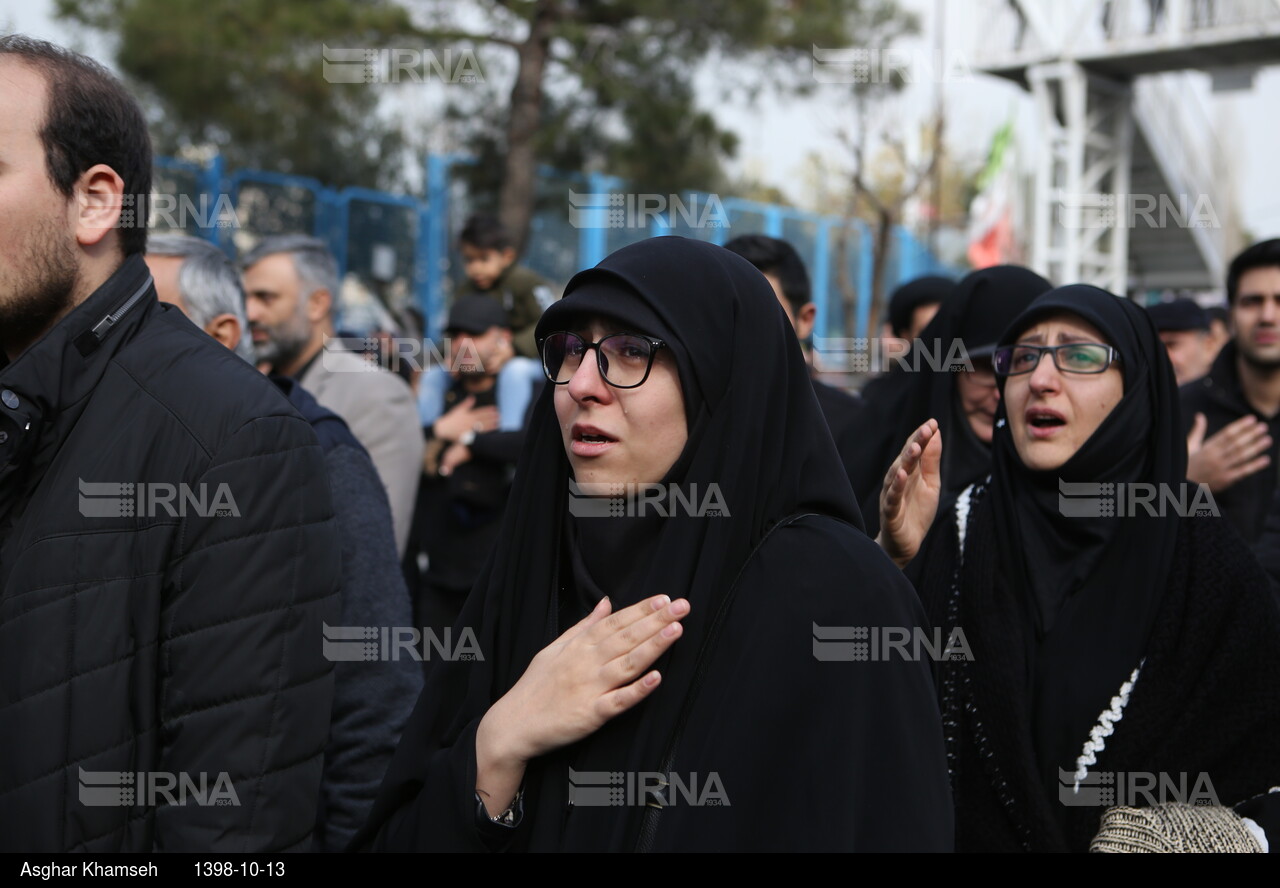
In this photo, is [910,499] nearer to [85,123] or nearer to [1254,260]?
[85,123]

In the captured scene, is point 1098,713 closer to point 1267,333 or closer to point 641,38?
point 1267,333

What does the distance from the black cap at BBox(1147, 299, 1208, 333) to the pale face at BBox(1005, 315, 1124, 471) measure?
3.60 meters

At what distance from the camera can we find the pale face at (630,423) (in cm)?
189

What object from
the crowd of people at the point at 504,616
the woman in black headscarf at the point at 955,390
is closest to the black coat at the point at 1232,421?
the woman in black headscarf at the point at 955,390

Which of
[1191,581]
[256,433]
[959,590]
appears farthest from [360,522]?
[1191,581]

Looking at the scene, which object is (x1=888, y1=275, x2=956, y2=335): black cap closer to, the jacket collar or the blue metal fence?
the jacket collar

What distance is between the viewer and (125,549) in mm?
1739

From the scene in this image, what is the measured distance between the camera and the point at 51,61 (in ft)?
6.15

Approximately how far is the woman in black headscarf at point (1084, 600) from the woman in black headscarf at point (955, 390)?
548 millimetres

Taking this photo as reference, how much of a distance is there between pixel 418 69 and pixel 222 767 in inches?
416

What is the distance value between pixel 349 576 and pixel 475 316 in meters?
2.86

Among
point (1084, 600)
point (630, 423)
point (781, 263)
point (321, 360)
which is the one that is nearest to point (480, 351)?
point (321, 360)

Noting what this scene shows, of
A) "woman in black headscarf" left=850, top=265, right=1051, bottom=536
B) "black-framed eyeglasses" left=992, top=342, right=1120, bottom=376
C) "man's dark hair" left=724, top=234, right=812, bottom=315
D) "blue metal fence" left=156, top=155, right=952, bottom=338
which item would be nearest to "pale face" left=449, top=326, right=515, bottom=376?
"man's dark hair" left=724, top=234, right=812, bottom=315

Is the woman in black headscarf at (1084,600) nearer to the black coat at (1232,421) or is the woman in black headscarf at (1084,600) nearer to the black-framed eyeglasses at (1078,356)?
the black-framed eyeglasses at (1078,356)
